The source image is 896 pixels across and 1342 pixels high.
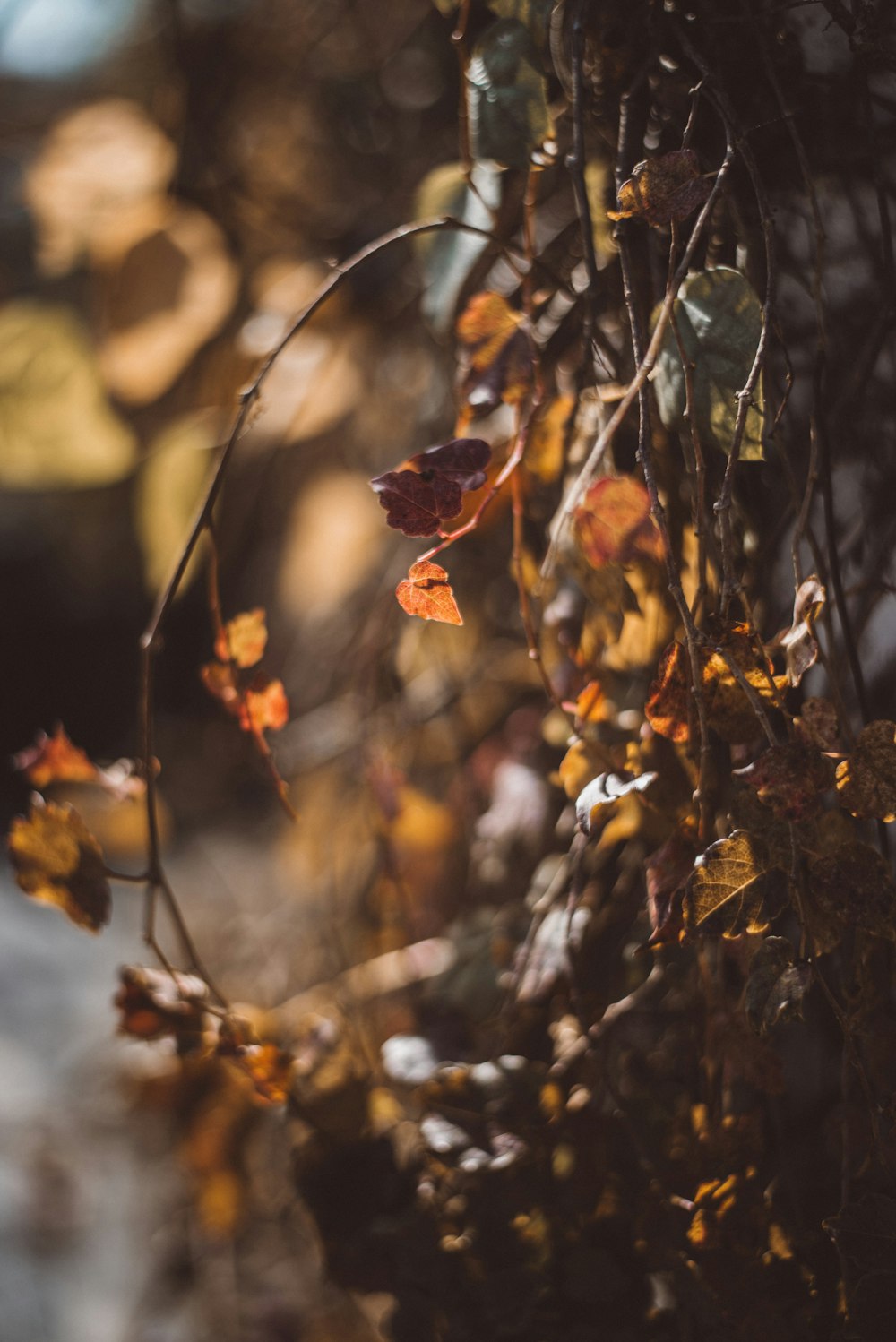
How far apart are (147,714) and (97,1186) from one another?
74 centimetres

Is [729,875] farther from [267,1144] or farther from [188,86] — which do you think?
[188,86]

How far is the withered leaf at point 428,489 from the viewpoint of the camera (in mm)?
289

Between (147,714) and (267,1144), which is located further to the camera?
(267,1144)

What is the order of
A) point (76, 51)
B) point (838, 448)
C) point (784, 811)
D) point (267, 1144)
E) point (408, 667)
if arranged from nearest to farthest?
point (784, 811) → point (838, 448) → point (408, 667) → point (267, 1144) → point (76, 51)

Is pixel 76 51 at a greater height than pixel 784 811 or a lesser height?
greater

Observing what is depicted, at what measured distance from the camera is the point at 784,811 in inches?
10.2

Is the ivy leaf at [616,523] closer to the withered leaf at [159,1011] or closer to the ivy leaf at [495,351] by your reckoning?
the ivy leaf at [495,351]

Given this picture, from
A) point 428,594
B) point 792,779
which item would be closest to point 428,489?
point 428,594

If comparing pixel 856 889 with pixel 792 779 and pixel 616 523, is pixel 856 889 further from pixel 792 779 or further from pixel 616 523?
pixel 616 523

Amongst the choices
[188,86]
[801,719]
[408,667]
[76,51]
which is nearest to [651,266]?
[801,719]

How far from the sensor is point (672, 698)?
288 millimetres

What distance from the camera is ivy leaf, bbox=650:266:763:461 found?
28 centimetres

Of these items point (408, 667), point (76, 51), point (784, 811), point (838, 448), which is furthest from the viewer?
point (76, 51)

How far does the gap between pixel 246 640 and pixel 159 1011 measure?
0.51ft
